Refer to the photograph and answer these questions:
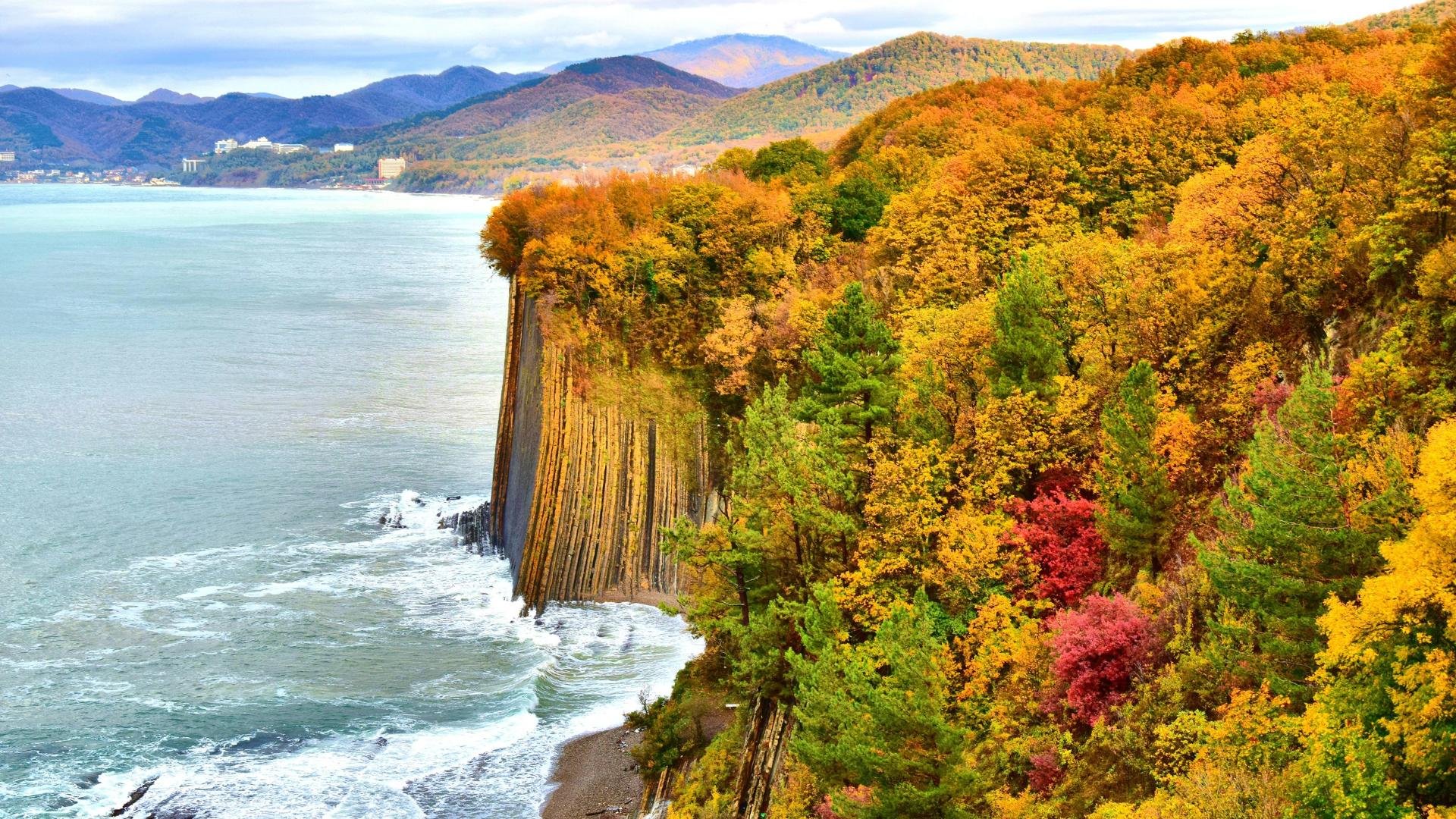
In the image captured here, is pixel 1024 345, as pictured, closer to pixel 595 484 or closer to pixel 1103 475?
pixel 1103 475

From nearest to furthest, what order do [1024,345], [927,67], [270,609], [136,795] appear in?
[136,795], [1024,345], [270,609], [927,67]

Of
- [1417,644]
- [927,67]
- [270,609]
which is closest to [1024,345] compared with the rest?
[1417,644]

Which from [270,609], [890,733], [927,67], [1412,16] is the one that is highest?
[927,67]

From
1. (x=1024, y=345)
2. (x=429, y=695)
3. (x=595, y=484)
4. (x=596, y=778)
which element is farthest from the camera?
(x=595, y=484)

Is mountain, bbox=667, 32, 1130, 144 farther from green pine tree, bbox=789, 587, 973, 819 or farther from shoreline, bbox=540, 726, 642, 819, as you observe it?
green pine tree, bbox=789, 587, 973, 819

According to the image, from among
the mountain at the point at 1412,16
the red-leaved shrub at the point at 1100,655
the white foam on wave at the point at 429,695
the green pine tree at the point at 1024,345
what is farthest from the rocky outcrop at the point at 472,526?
→ the mountain at the point at 1412,16

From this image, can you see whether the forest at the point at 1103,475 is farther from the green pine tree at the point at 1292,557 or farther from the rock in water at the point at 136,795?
the rock in water at the point at 136,795

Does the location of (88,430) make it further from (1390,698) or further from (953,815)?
(1390,698)
